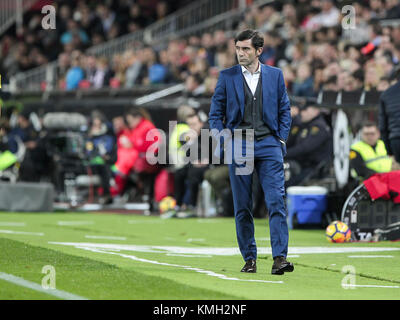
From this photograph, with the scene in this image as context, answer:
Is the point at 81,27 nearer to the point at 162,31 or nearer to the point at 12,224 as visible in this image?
the point at 162,31

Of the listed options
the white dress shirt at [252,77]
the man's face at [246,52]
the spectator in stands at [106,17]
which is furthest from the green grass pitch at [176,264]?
the spectator in stands at [106,17]

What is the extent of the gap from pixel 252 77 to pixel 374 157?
222 inches

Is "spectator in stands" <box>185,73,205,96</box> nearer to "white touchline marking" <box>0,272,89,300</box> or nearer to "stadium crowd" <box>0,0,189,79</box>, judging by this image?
"stadium crowd" <box>0,0,189,79</box>

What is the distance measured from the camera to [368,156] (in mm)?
14711

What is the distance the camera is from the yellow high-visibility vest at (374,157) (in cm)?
1467

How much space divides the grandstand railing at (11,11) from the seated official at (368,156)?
22158 mm

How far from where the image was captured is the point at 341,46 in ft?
66.2

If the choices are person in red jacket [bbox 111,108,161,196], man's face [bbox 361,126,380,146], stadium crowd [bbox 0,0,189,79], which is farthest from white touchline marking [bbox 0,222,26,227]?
stadium crowd [bbox 0,0,189,79]

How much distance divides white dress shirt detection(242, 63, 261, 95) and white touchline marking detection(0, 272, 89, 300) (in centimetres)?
273

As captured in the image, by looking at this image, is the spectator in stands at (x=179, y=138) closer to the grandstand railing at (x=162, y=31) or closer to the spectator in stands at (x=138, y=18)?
the grandstand railing at (x=162, y=31)

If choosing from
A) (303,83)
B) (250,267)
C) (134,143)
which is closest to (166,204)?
(134,143)
